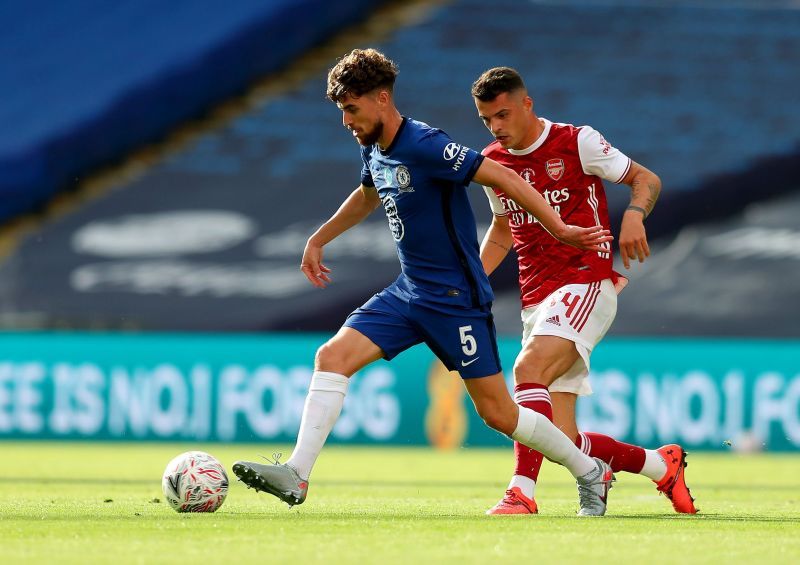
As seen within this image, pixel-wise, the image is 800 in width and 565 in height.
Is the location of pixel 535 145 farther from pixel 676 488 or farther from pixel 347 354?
pixel 676 488

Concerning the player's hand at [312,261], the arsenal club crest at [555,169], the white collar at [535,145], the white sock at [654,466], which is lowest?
the white sock at [654,466]

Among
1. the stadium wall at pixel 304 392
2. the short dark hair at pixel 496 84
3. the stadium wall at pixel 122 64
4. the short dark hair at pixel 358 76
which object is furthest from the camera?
the stadium wall at pixel 122 64

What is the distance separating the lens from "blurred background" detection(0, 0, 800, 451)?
56.5 feet

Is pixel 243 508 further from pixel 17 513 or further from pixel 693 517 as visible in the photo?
pixel 693 517

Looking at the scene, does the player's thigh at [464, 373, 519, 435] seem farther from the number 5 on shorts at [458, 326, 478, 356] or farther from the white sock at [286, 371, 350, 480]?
the white sock at [286, 371, 350, 480]

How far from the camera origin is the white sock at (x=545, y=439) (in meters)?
6.06

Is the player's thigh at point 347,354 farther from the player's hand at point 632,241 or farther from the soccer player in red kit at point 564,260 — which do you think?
the player's hand at point 632,241

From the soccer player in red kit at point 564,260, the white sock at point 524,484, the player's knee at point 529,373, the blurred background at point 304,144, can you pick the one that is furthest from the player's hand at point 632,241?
the blurred background at point 304,144

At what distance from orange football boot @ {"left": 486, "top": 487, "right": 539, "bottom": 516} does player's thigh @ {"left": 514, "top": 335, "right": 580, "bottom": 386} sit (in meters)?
0.51

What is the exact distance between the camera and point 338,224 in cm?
648

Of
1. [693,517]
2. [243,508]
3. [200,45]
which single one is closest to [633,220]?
[693,517]

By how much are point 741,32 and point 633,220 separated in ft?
44.1

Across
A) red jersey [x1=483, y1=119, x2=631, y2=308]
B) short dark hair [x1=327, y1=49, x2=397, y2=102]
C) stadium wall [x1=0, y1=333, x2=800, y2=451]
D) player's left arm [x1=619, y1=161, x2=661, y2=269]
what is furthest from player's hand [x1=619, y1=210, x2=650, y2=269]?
stadium wall [x1=0, y1=333, x2=800, y2=451]

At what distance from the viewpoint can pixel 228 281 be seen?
17484 millimetres
